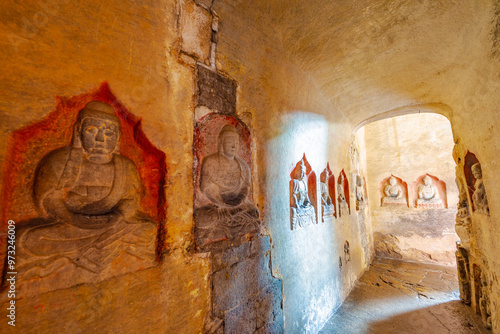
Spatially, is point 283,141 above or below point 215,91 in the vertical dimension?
below

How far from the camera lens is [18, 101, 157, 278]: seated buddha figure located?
34.8 inches

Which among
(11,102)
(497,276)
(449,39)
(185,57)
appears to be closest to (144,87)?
(185,57)

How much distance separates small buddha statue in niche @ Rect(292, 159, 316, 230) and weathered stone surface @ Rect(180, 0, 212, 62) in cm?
171

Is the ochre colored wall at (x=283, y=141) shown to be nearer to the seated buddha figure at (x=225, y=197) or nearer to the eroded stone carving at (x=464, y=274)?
the seated buddha figure at (x=225, y=197)

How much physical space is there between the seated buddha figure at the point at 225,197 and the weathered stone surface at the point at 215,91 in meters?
0.19

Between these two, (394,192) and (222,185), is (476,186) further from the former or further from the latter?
(394,192)

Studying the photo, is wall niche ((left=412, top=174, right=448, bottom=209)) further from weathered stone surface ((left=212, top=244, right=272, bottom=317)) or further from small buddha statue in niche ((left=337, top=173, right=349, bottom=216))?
weathered stone surface ((left=212, top=244, right=272, bottom=317))

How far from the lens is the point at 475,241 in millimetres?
3080

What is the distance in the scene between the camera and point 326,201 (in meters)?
3.43

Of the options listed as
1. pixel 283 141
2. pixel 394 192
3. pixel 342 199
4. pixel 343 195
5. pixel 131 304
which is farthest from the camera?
pixel 394 192

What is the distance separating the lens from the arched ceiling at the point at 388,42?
2.01 metres

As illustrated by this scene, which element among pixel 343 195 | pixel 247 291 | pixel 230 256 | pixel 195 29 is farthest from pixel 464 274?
pixel 195 29

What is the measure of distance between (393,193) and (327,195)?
4558 mm

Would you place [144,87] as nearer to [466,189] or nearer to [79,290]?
[79,290]
